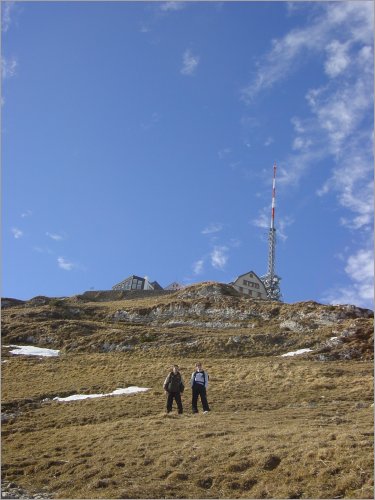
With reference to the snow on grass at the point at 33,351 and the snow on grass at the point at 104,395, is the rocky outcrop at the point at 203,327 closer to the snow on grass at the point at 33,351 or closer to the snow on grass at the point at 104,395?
the snow on grass at the point at 33,351

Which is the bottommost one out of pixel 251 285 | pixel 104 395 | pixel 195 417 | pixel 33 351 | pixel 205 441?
pixel 205 441

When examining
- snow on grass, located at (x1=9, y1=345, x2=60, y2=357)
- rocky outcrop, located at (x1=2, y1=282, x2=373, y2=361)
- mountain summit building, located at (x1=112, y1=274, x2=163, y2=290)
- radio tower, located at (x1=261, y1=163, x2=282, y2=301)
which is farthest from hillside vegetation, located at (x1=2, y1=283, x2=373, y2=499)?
mountain summit building, located at (x1=112, y1=274, x2=163, y2=290)

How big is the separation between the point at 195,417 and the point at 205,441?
456 centimetres

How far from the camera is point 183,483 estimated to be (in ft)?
41.8

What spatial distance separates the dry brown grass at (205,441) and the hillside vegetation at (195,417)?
0.05 metres

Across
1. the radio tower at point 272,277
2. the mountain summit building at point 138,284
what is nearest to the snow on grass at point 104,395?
the radio tower at point 272,277

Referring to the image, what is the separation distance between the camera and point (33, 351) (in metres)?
50.2

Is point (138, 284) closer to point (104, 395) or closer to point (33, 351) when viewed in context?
point (33, 351)

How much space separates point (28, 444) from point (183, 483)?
822 centimetres

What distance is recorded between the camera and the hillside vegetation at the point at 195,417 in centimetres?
1263

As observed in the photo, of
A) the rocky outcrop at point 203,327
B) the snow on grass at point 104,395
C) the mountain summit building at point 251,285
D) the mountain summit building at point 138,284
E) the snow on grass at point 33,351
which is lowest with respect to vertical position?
the snow on grass at point 104,395

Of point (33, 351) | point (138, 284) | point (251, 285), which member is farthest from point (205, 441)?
point (138, 284)

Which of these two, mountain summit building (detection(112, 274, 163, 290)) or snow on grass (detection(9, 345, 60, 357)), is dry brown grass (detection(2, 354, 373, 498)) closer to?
snow on grass (detection(9, 345, 60, 357))

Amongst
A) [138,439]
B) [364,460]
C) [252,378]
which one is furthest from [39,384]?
[364,460]
